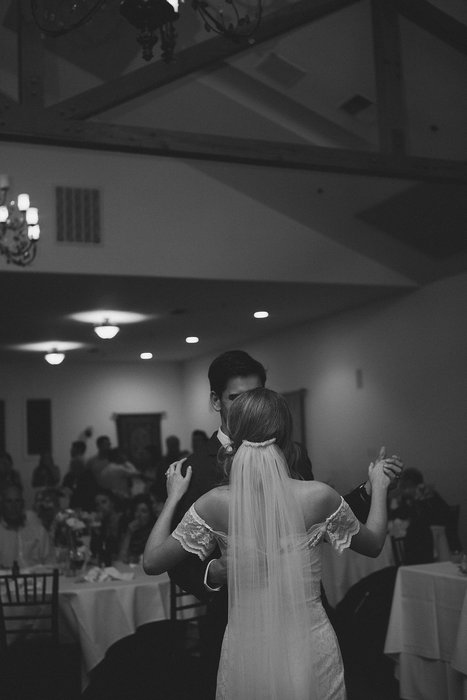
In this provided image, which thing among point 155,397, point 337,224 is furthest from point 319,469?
point 155,397

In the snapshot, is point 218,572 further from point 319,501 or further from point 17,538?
point 17,538

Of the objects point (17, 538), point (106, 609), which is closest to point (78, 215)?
point (17, 538)

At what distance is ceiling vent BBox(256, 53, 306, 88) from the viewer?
750 cm

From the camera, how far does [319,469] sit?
11609mm

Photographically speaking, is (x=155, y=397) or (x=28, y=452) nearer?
(x=28, y=452)

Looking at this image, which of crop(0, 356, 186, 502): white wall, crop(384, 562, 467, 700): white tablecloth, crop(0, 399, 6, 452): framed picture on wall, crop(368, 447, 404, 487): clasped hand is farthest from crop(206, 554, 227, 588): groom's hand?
crop(0, 399, 6, 452): framed picture on wall

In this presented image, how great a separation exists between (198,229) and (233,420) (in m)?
6.29

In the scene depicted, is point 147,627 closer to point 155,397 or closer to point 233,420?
point 233,420

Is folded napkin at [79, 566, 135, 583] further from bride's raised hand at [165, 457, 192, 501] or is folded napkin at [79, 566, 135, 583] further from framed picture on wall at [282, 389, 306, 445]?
framed picture on wall at [282, 389, 306, 445]

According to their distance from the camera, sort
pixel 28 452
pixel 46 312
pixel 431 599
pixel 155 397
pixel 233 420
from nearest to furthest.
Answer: pixel 233 420 < pixel 431 599 < pixel 46 312 < pixel 28 452 < pixel 155 397

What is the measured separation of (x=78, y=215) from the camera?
805 cm

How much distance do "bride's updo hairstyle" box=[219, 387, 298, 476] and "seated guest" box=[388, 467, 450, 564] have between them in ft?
10.5

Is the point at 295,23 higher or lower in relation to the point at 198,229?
higher

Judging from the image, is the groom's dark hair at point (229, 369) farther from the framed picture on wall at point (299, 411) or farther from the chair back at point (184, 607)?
the framed picture on wall at point (299, 411)
